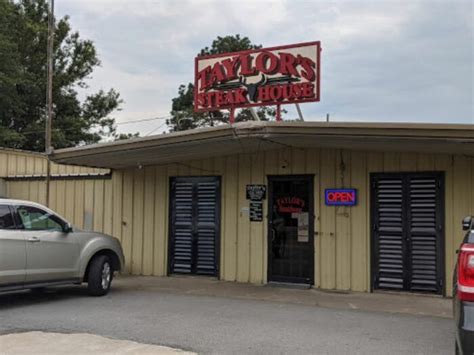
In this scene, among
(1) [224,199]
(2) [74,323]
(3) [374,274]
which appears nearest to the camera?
(2) [74,323]

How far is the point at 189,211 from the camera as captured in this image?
1175 cm

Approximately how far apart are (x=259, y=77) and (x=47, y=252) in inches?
217

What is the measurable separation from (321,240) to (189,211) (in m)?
2.98

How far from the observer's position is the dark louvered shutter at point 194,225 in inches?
451

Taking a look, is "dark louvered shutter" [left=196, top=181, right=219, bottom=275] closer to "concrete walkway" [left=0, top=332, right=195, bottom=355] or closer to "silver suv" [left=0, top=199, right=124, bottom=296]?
"silver suv" [left=0, top=199, right=124, bottom=296]

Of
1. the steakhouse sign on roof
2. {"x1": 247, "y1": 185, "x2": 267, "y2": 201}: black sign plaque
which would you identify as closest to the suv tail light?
{"x1": 247, "y1": 185, "x2": 267, "y2": 201}: black sign plaque

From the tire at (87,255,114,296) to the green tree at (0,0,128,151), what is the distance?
17.9m

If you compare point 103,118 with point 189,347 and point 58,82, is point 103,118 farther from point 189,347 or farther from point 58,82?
point 189,347

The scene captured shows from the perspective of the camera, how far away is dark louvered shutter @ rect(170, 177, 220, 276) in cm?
1146

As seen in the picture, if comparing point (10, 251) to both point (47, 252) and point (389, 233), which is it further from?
point (389, 233)

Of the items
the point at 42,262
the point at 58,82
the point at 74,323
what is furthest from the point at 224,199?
the point at 58,82

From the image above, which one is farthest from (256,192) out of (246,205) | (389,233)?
(389,233)

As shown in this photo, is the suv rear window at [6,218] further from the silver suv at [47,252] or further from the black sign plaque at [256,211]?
the black sign plaque at [256,211]

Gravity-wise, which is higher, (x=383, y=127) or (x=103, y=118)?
(x=103, y=118)
